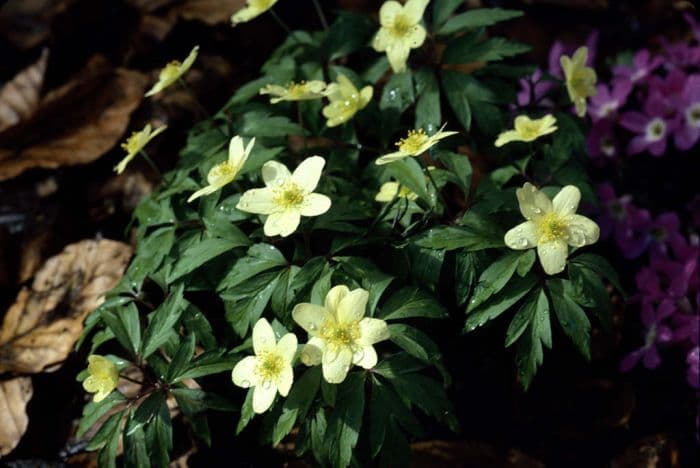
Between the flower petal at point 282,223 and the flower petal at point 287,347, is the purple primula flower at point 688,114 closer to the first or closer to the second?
the flower petal at point 282,223

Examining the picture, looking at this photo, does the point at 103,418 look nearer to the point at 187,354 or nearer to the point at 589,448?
the point at 187,354

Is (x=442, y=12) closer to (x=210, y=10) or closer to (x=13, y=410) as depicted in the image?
(x=210, y=10)

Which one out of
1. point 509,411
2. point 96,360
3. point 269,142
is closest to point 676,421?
point 509,411

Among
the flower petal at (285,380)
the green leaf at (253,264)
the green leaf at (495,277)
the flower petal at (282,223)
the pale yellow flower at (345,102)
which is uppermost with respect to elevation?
the flower petal at (282,223)

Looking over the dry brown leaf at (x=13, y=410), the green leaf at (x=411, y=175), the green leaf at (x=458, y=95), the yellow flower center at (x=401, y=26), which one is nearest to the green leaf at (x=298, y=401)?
the green leaf at (x=411, y=175)

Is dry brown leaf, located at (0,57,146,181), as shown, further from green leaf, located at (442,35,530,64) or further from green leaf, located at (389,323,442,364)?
green leaf, located at (389,323,442,364)

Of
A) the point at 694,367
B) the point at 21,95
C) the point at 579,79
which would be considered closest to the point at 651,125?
the point at 579,79
